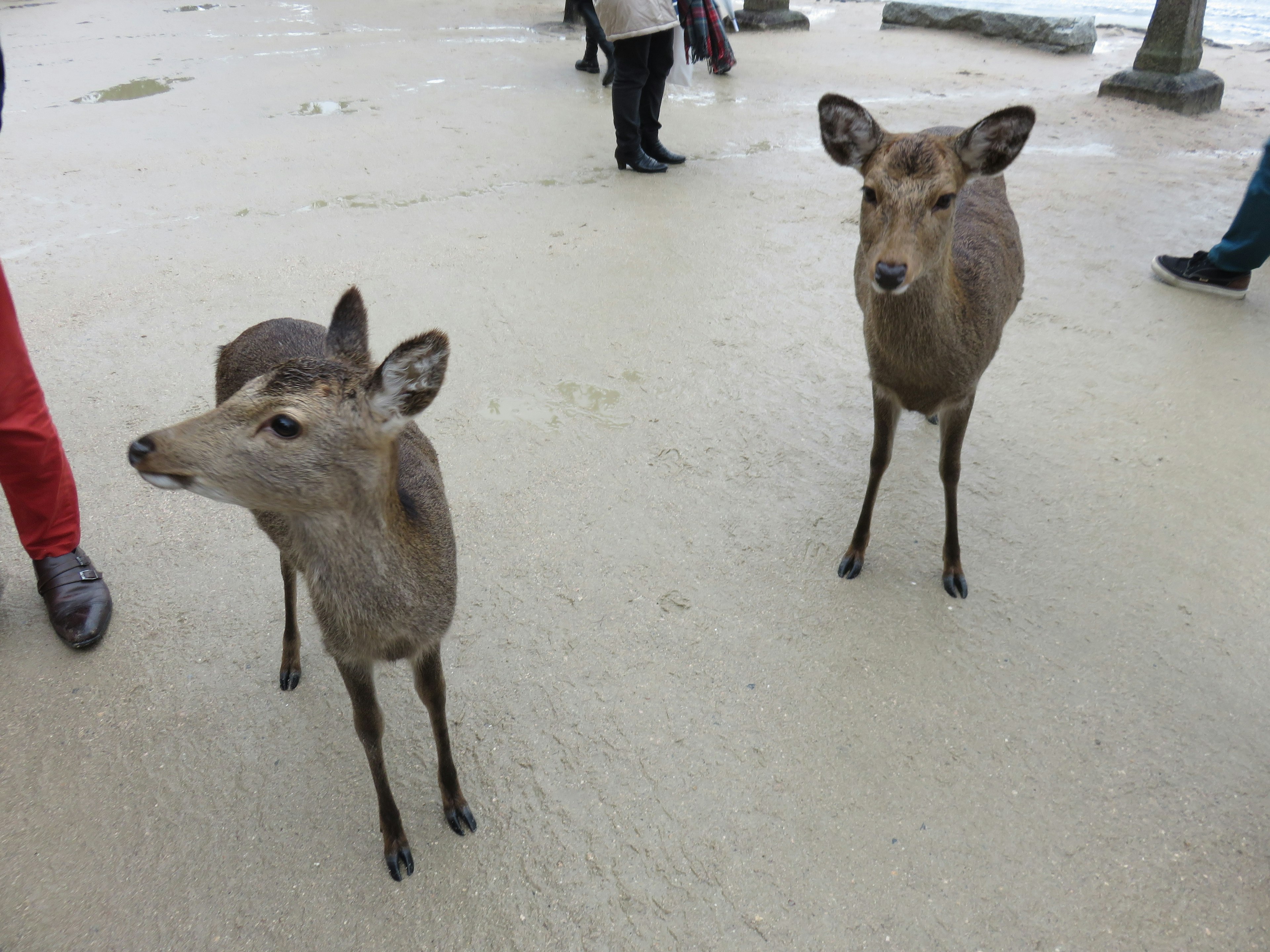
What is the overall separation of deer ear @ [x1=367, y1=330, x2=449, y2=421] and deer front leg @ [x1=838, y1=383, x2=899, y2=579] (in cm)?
172

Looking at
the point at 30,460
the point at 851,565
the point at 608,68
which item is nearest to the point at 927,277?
the point at 851,565

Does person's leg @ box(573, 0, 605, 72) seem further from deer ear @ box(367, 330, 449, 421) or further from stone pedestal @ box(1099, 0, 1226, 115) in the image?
deer ear @ box(367, 330, 449, 421)

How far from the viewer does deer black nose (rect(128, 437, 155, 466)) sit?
162 cm

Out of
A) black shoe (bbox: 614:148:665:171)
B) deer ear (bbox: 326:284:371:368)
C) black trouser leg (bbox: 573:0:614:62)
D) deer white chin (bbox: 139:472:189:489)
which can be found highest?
black trouser leg (bbox: 573:0:614:62)

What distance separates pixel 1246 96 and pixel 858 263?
24.4ft

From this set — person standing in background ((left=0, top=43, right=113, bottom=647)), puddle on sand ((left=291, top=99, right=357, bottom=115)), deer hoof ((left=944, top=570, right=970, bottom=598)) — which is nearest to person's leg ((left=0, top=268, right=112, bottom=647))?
person standing in background ((left=0, top=43, right=113, bottom=647))

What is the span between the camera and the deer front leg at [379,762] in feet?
6.66

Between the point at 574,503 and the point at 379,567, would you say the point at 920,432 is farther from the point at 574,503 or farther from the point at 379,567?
the point at 379,567

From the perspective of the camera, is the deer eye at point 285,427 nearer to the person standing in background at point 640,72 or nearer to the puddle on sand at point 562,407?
the puddle on sand at point 562,407

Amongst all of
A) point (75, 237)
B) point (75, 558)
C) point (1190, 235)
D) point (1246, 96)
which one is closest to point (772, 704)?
point (75, 558)

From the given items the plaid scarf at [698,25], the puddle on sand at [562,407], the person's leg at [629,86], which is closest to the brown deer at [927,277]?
the puddle on sand at [562,407]

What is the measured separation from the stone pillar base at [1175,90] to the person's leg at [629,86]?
483 cm

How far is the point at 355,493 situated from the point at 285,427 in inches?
8.3

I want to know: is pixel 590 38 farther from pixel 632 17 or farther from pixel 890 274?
pixel 890 274
